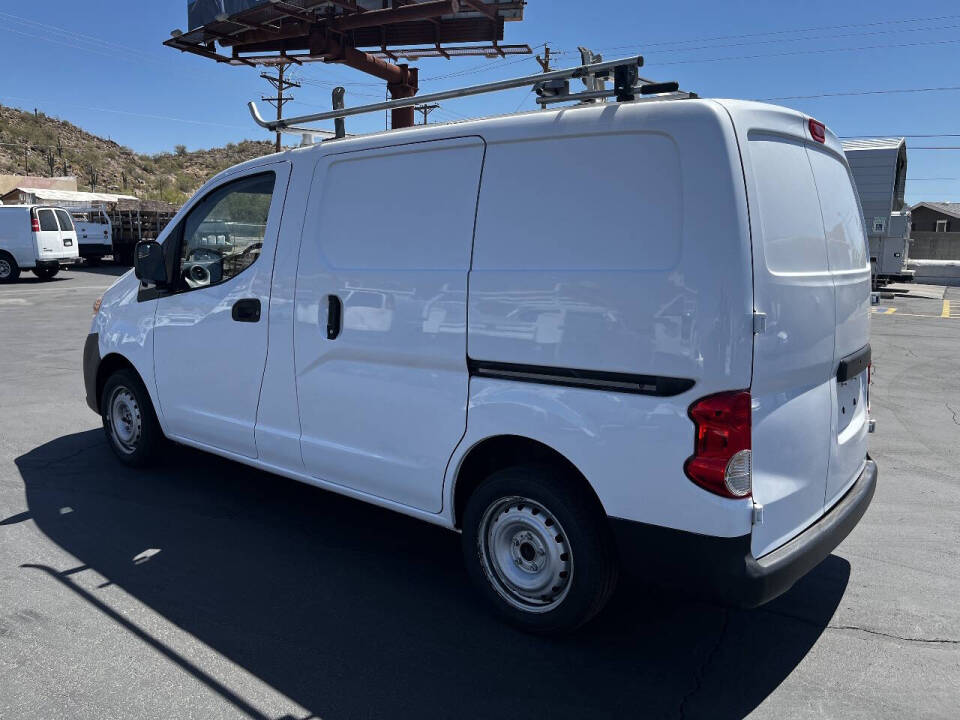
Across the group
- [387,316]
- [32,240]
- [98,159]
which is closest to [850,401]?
[387,316]

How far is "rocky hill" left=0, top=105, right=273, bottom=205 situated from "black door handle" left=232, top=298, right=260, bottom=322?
5380 centimetres

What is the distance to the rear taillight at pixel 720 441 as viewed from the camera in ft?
8.95

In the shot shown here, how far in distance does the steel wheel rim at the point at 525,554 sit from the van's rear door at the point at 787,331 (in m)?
0.81

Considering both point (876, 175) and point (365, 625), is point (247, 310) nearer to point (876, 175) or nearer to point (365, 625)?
point (365, 625)

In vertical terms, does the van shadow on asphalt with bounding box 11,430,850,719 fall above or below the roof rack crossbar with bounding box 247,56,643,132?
below

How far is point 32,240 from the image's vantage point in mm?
21453

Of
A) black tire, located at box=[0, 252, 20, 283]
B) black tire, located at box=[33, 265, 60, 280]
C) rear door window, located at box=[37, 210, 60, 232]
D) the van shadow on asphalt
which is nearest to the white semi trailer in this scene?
the van shadow on asphalt

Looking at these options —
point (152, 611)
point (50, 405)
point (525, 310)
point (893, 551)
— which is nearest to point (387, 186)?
point (525, 310)

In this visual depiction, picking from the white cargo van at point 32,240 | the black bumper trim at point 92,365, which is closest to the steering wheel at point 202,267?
the black bumper trim at point 92,365

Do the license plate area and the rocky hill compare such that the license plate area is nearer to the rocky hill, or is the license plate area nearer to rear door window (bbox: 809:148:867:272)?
rear door window (bbox: 809:148:867:272)

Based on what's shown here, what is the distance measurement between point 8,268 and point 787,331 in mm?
23809

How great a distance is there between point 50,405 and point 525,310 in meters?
6.13

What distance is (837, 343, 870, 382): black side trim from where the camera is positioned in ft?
11.1

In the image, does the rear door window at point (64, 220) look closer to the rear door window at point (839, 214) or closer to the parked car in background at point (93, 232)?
the parked car in background at point (93, 232)
